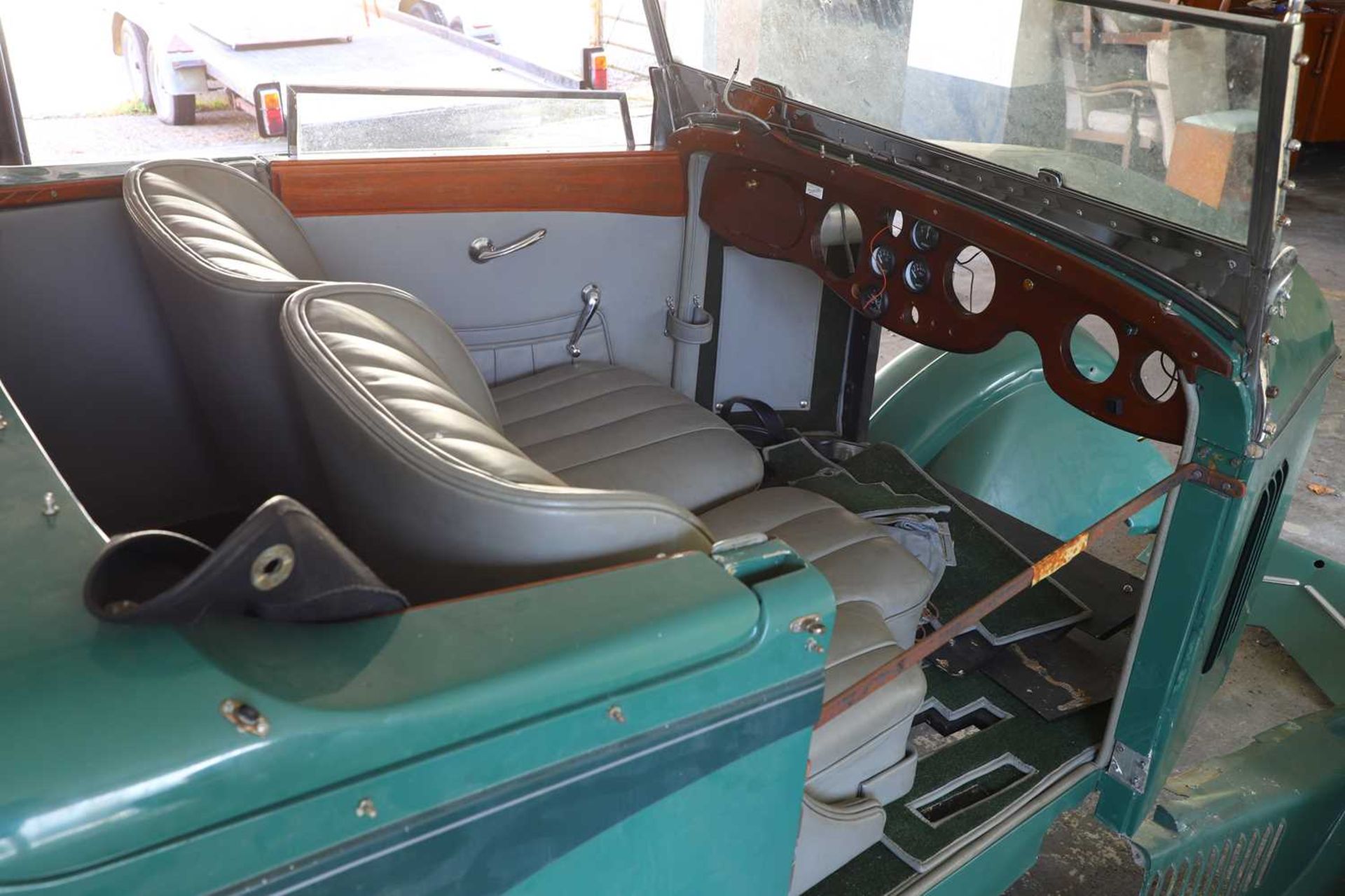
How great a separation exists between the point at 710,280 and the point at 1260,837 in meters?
1.60

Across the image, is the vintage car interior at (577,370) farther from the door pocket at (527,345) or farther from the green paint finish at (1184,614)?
the green paint finish at (1184,614)

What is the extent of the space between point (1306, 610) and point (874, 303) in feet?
4.37

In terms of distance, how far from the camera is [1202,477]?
1.59 m

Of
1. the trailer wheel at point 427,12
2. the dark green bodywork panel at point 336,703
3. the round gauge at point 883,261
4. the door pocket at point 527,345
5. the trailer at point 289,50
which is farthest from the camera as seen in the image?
the trailer wheel at point 427,12

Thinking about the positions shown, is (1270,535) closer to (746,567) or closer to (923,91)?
(923,91)

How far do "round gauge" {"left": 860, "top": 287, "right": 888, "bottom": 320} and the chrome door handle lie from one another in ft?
2.31

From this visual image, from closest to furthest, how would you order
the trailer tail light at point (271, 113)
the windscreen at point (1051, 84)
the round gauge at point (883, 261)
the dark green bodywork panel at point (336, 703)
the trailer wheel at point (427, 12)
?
the dark green bodywork panel at point (336, 703)
the windscreen at point (1051, 84)
the round gauge at point (883, 261)
the trailer tail light at point (271, 113)
the trailer wheel at point (427, 12)

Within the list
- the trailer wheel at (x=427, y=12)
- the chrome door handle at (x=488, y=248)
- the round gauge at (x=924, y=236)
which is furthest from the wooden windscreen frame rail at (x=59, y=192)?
the trailer wheel at (x=427, y=12)

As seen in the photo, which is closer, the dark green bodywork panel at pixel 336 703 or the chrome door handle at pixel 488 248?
the dark green bodywork panel at pixel 336 703

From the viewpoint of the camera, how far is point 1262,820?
1897 mm

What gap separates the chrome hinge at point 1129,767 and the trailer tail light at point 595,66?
191cm

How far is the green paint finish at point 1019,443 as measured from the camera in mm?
2785

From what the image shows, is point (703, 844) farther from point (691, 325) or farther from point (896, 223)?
point (691, 325)

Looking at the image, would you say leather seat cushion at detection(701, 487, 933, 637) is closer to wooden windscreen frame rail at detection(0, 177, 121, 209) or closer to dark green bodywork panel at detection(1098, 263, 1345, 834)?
dark green bodywork panel at detection(1098, 263, 1345, 834)
